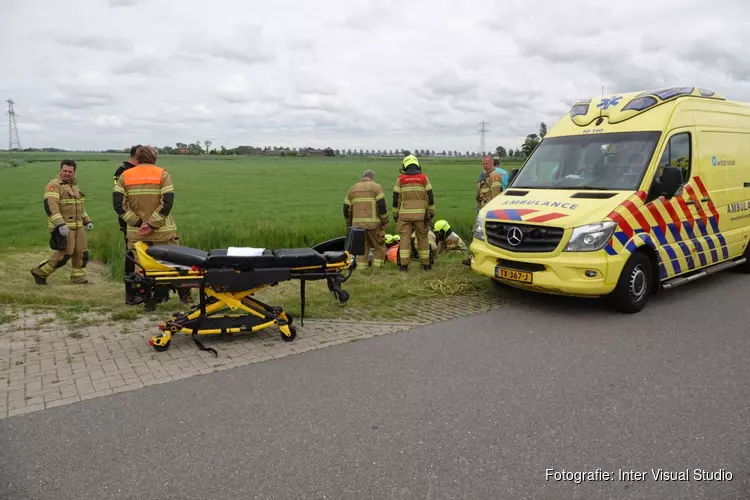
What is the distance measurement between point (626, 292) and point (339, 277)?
10.9ft

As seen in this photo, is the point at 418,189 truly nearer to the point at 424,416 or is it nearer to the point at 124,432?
the point at 424,416

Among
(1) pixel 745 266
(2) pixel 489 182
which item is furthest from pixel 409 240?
(1) pixel 745 266

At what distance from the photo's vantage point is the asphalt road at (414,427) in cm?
304

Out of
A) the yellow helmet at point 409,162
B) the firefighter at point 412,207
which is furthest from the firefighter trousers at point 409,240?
the yellow helmet at point 409,162

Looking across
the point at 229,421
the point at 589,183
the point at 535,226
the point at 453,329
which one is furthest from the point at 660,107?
the point at 229,421

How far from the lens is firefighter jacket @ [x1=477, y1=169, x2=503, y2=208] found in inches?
461

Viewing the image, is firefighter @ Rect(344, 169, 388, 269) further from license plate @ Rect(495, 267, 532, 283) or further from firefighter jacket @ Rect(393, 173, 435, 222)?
license plate @ Rect(495, 267, 532, 283)

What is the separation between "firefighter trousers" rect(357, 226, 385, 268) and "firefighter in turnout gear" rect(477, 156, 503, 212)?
8.96 ft

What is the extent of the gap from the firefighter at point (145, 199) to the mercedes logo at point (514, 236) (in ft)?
13.1

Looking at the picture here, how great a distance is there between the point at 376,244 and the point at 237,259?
17.3 ft

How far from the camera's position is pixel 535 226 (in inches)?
254

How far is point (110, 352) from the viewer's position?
519cm

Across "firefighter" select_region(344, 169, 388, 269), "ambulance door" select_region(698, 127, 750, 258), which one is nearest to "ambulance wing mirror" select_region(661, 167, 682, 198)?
"ambulance door" select_region(698, 127, 750, 258)

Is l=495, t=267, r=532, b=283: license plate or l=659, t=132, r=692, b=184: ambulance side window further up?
l=659, t=132, r=692, b=184: ambulance side window
